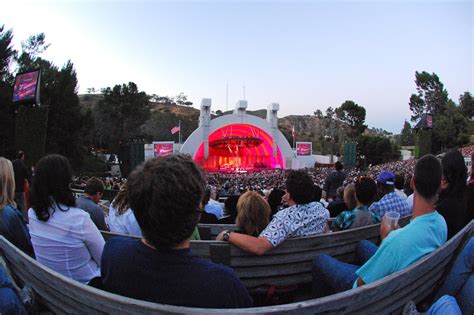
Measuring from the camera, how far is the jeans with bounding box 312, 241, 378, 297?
2.04 meters

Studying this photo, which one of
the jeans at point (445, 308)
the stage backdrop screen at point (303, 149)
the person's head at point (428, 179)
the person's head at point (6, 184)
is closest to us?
the jeans at point (445, 308)

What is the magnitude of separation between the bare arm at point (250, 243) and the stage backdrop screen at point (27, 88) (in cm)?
1900

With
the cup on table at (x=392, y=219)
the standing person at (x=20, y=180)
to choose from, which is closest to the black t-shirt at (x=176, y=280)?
the cup on table at (x=392, y=219)

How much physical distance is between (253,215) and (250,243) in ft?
1.24

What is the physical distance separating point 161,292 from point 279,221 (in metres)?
1.32

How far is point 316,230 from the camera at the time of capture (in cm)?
262

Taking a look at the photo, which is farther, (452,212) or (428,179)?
(452,212)

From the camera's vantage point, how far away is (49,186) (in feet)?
7.13

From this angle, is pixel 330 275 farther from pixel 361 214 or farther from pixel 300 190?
pixel 361 214

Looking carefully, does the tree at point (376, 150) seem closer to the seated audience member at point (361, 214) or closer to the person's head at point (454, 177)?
the seated audience member at point (361, 214)

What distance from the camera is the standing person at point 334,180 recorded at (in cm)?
705

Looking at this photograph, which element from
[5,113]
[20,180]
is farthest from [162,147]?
[20,180]

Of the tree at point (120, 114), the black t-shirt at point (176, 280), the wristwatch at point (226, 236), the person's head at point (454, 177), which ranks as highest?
the tree at point (120, 114)

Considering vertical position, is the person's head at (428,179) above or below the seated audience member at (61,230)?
above
